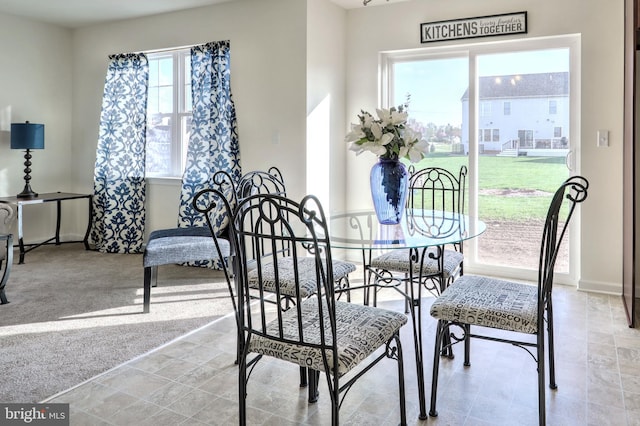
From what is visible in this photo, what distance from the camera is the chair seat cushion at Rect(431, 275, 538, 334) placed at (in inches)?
76.9

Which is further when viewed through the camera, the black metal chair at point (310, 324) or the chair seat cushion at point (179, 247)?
→ the chair seat cushion at point (179, 247)

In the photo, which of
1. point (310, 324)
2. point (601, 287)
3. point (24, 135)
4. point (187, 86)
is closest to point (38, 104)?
point (24, 135)

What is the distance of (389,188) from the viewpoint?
2615mm

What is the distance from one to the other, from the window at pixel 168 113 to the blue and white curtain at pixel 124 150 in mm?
114

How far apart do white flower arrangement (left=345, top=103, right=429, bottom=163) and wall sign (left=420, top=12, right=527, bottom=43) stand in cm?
219

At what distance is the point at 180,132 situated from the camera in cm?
519

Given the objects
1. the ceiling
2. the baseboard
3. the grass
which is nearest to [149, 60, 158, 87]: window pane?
the ceiling

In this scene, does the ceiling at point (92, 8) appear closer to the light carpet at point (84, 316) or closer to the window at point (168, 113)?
the window at point (168, 113)

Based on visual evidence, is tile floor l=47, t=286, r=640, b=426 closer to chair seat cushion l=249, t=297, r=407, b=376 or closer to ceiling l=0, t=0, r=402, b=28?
chair seat cushion l=249, t=297, r=407, b=376

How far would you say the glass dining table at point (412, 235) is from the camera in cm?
209

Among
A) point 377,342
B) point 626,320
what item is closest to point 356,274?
point 626,320

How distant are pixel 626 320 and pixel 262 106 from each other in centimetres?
324

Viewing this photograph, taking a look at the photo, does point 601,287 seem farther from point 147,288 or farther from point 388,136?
point 147,288

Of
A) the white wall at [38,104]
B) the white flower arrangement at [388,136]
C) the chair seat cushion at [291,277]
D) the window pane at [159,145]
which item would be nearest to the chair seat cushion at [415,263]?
the chair seat cushion at [291,277]
